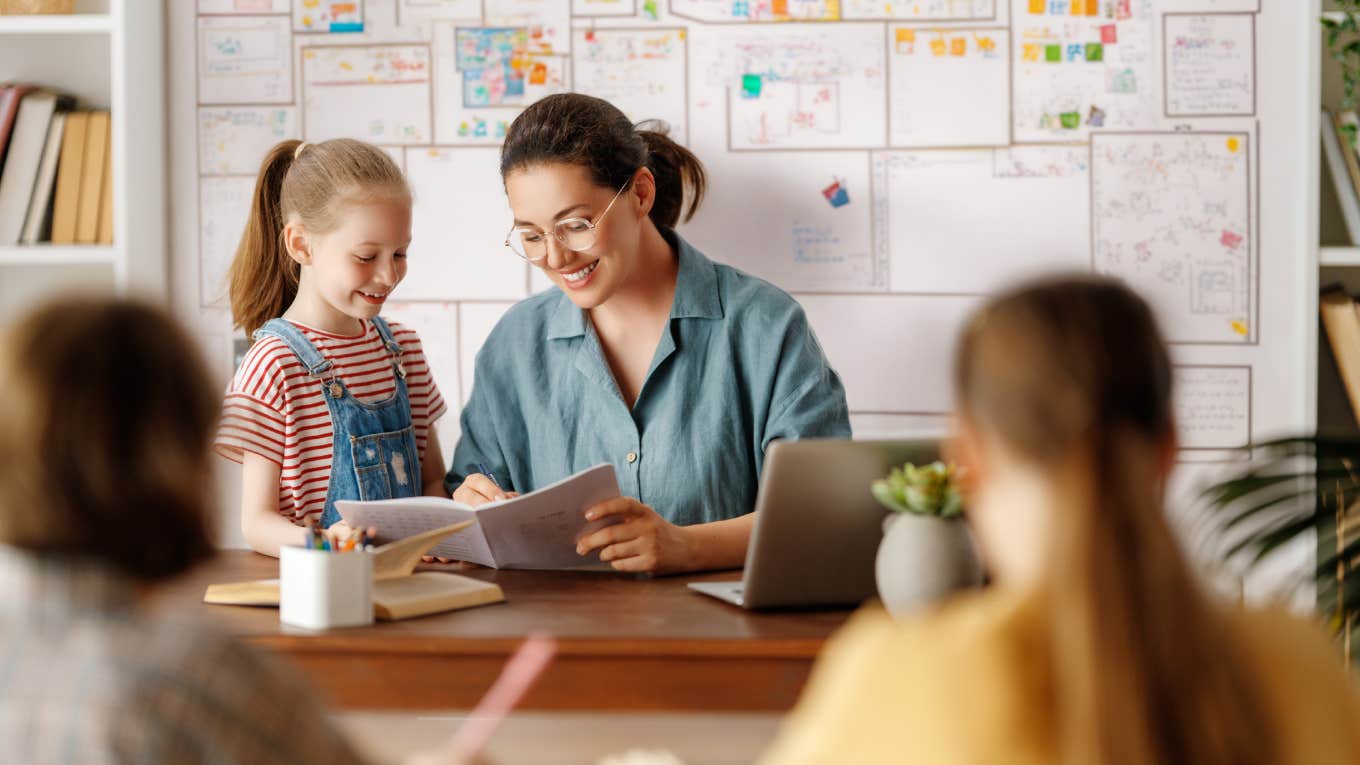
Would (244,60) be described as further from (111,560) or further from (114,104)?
(111,560)

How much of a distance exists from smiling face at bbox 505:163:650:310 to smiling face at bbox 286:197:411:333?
0.20 m

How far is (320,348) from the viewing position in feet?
7.22

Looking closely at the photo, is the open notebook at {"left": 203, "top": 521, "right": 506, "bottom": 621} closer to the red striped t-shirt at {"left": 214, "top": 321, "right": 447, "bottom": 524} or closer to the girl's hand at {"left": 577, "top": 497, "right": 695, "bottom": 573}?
the girl's hand at {"left": 577, "top": 497, "right": 695, "bottom": 573}

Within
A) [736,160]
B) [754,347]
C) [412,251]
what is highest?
[736,160]

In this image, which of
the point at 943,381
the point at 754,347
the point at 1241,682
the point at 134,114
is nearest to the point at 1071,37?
the point at 943,381

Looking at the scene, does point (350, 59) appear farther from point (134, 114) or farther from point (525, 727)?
point (525, 727)

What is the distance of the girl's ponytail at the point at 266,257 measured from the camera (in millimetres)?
2332

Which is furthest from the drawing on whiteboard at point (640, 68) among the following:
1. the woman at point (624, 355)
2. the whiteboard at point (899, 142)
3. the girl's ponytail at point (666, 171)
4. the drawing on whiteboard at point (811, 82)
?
the woman at point (624, 355)

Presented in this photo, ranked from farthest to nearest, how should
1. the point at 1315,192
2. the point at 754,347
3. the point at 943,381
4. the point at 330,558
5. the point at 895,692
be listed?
the point at 943,381 → the point at 1315,192 → the point at 754,347 → the point at 330,558 → the point at 895,692

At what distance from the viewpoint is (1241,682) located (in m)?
0.85

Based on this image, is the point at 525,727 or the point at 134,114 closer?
the point at 525,727

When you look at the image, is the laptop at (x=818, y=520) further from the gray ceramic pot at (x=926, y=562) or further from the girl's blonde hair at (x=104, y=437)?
the girl's blonde hair at (x=104, y=437)

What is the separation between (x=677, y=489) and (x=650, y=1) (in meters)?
1.30

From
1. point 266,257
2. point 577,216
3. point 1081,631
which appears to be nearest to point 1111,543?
point 1081,631
